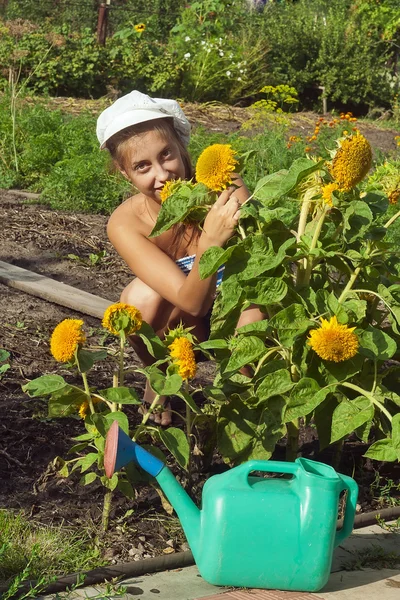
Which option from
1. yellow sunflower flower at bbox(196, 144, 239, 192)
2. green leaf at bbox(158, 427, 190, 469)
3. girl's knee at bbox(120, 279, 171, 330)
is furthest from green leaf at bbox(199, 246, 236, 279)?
girl's knee at bbox(120, 279, 171, 330)

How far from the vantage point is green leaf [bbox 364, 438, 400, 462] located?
227 cm

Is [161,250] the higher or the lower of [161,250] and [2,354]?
the higher

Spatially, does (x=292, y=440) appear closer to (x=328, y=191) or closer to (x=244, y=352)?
(x=244, y=352)

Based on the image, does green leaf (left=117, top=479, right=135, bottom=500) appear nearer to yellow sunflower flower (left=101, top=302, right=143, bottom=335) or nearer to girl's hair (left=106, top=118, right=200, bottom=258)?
yellow sunflower flower (left=101, top=302, right=143, bottom=335)

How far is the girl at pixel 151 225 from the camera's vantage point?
9.41ft

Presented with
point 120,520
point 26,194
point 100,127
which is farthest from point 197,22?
point 120,520

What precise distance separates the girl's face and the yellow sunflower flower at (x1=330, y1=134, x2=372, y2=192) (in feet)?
2.63

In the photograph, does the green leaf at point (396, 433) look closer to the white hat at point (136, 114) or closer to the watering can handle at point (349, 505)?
the watering can handle at point (349, 505)

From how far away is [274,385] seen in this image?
2.39 meters

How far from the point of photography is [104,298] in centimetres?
444

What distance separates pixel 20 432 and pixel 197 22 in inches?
463

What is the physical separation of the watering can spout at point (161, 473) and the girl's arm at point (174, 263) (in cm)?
57

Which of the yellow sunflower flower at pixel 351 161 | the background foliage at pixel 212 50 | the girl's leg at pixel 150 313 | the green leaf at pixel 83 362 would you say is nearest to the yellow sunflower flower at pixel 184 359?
the green leaf at pixel 83 362

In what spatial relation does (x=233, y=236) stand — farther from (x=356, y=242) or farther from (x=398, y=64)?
(x=398, y=64)
